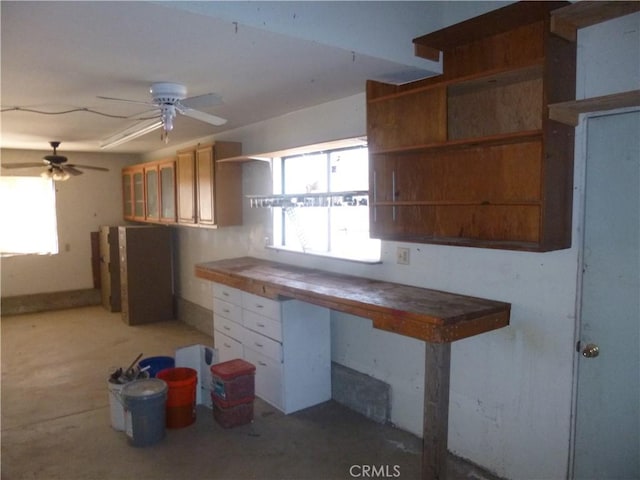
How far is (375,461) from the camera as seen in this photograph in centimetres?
284

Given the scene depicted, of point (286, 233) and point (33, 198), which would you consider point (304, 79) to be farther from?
point (33, 198)

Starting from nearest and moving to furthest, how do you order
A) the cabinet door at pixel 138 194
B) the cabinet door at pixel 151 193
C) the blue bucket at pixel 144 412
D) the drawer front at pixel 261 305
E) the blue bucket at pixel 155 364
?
1. the blue bucket at pixel 144 412
2. the drawer front at pixel 261 305
3. the blue bucket at pixel 155 364
4. the cabinet door at pixel 151 193
5. the cabinet door at pixel 138 194

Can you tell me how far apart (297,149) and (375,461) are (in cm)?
221

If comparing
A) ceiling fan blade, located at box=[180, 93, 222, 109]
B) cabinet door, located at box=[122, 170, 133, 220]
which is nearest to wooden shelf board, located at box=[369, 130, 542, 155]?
ceiling fan blade, located at box=[180, 93, 222, 109]

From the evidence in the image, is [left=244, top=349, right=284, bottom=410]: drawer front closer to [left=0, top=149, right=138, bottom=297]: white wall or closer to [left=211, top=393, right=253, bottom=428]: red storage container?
[left=211, top=393, right=253, bottom=428]: red storage container

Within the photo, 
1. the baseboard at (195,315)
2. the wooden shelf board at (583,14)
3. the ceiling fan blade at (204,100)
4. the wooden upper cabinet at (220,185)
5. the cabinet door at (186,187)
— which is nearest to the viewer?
the wooden shelf board at (583,14)

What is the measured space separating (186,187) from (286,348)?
96.8 inches

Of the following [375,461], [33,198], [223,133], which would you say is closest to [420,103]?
[375,461]

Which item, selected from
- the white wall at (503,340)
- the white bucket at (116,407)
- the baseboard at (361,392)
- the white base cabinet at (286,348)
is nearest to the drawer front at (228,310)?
the white base cabinet at (286,348)

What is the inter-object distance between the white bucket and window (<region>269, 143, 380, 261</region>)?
171 centimetres

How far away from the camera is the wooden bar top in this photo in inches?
88.9

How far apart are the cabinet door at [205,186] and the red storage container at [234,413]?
6.25ft

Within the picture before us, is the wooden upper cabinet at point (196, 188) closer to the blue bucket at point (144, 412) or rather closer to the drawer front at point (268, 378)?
the drawer front at point (268, 378)

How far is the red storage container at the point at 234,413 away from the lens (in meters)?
3.24
